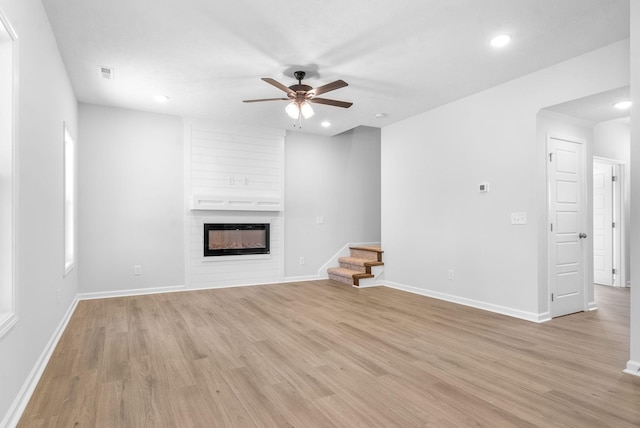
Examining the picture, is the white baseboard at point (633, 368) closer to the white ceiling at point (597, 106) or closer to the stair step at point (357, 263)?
the white ceiling at point (597, 106)

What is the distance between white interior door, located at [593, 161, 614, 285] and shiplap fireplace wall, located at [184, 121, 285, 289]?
5.45 meters

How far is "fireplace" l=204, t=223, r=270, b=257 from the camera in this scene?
576 centimetres

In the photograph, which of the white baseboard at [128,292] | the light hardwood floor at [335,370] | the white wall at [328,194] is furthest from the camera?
the white wall at [328,194]

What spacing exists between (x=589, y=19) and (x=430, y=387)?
311 centimetres

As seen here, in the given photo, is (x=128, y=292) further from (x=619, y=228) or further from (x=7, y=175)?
(x=619, y=228)

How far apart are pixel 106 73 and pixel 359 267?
14.9ft

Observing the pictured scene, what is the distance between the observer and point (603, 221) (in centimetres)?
600

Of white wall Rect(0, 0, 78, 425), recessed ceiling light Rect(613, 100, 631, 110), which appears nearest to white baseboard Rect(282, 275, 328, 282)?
white wall Rect(0, 0, 78, 425)

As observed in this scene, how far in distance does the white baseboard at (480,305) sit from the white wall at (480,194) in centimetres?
2

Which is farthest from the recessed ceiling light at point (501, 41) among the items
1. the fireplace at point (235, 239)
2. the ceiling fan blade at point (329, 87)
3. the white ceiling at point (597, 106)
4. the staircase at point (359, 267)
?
the fireplace at point (235, 239)

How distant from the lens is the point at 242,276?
5996 mm

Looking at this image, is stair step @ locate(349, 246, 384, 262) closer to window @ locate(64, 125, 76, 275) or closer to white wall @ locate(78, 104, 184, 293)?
white wall @ locate(78, 104, 184, 293)

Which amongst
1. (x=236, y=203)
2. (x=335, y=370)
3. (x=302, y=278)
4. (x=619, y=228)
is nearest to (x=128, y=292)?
(x=236, y=203)

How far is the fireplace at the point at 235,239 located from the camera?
5762 millimetres
